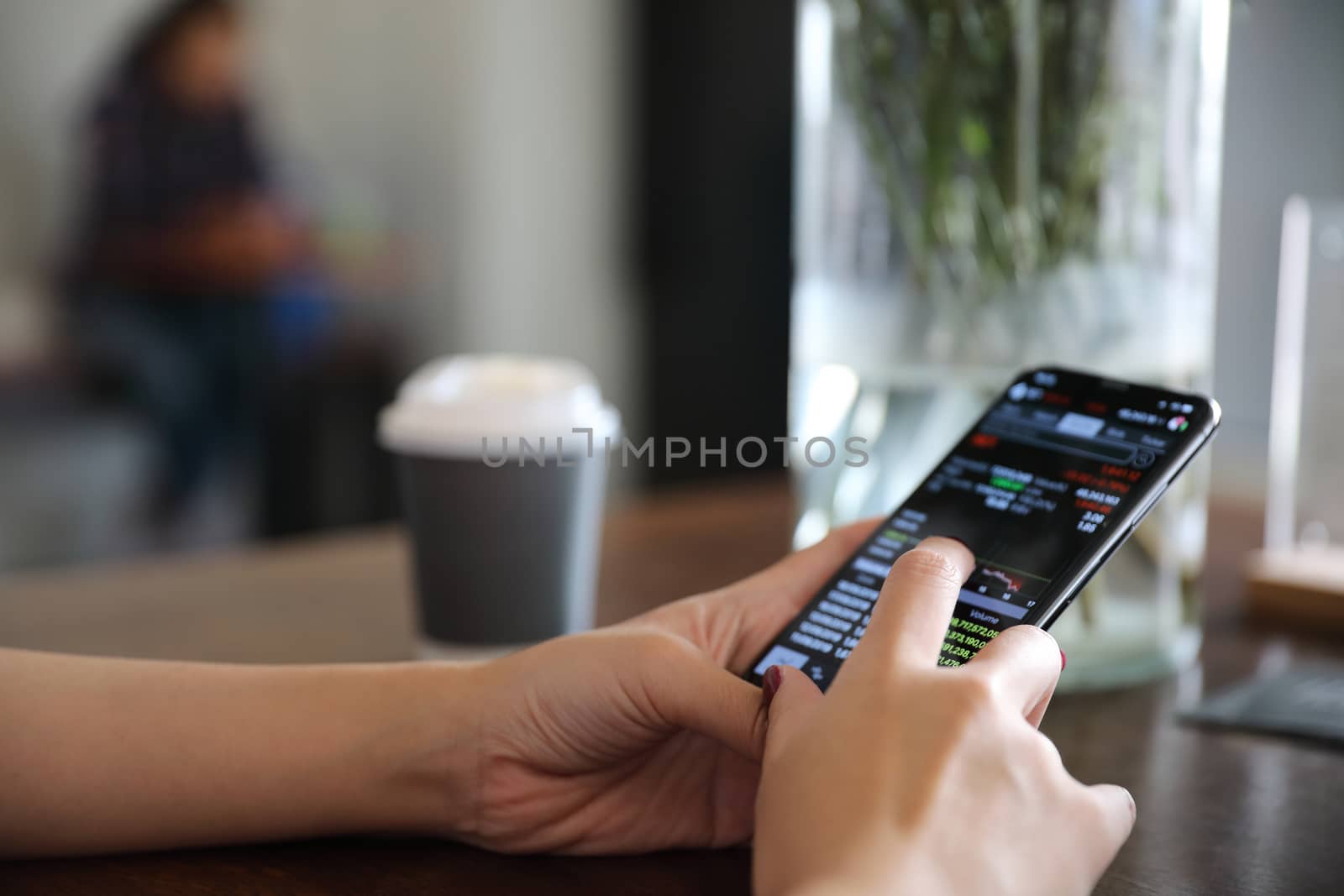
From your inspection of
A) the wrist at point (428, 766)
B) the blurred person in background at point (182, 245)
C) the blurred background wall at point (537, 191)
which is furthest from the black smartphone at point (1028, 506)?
the blurred person in background at point (182, 245)

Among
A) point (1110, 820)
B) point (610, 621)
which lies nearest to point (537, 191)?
point (610, 621)

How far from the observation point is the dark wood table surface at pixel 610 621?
428 mm

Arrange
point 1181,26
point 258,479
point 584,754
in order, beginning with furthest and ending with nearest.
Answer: point 258,479 → point 1181,26 → point 584,754

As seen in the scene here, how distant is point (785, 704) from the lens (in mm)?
383

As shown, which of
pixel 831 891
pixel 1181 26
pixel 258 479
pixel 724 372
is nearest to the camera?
pixel 831 891

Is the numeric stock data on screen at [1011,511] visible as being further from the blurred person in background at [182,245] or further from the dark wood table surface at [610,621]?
the blurred person in background at [182,245]

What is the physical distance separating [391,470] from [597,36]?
121 centimetres

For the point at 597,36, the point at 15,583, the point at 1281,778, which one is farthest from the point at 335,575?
the point at 597,36

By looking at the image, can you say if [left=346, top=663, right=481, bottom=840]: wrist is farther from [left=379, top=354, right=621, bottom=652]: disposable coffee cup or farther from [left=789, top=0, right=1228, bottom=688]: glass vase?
[left=789, top=0, right=1228, bottom=688]: glass vase

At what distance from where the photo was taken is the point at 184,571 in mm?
941

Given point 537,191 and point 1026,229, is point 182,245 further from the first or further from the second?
point 1026,229

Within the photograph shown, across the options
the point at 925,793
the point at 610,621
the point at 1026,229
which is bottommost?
the point at 610,621

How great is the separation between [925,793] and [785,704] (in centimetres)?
6

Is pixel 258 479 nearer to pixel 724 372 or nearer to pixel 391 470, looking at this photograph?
pixel 391 470
